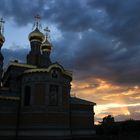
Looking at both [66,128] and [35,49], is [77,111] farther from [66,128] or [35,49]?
[35,49]

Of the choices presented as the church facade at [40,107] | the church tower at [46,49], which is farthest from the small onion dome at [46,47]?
the church facade at [40,107]

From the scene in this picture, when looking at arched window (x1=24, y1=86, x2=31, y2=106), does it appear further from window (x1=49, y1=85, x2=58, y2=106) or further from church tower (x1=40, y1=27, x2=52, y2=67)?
church tower (x1=40, y1=27, x2=52, y2=67)

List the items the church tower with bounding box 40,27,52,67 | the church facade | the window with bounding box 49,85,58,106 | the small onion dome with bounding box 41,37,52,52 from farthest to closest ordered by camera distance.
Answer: the small onion dome with bounding box 41,37,52,52 → the church tower with bounding box 40,27,52,67 → the window with bounding box 49,85,58,106 → the church facade

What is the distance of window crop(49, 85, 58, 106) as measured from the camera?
27750mm

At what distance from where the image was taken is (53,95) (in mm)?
27984

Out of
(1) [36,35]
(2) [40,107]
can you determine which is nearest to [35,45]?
(1) [36,35]

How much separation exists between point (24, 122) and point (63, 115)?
12.1ft

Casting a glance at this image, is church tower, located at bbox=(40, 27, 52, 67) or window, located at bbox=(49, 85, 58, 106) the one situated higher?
church tower, located at bbox=(40, 27, 52, 67)

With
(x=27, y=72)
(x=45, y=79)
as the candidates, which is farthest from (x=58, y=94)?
(x=27, y=72)

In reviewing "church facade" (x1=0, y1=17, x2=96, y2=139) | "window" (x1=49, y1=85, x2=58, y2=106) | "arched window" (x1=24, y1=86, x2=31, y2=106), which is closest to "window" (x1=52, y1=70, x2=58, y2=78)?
"church facade" (x1=0, y1=17, x2=96, y2=139)

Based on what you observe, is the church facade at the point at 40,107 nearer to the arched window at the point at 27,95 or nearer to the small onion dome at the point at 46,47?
the arched window at the point at 27,95

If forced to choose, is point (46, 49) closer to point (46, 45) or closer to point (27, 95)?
point (46, 45)

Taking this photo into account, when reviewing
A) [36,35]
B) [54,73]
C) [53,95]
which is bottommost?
[53,95]

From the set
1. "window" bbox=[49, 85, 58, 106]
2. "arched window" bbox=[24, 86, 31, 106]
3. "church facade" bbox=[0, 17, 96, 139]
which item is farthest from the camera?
"arched window" bbox=[24, 86, 31, 106]
